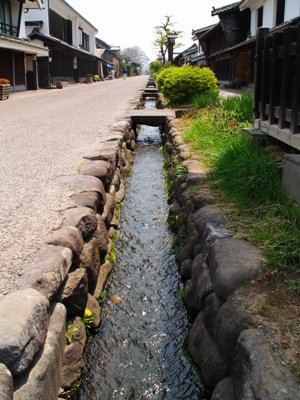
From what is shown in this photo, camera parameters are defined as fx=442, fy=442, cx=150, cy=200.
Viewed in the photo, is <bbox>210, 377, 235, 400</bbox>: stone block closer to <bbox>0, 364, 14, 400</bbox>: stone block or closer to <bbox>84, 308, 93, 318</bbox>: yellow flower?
<bbox>0, 364, 14, 400</bbox>: stone block

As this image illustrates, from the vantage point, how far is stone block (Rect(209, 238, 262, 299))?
305cm

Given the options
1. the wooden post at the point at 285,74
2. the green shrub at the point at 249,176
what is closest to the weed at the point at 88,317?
the green shrub at the point at 249,176

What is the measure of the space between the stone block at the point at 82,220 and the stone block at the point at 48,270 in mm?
619

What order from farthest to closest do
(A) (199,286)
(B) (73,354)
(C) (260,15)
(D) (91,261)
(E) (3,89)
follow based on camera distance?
(C) (260,15) → (E) (3,89) → (D) (91,261) → (A) (199,286) → (B) (73,354)

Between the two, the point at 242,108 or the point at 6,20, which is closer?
the point at 242,108

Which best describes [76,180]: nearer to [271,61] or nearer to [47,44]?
[271,61]

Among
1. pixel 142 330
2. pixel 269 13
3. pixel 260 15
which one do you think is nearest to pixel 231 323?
pixel 142 330

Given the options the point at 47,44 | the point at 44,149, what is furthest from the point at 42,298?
the point at 47,44

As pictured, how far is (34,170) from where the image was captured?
6539 millimetres

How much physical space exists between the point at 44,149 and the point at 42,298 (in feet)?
19.1

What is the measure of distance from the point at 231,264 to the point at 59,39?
39127 millimetres

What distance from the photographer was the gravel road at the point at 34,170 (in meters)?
3.74

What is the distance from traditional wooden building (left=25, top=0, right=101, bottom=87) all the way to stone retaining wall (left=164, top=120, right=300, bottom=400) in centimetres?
2844

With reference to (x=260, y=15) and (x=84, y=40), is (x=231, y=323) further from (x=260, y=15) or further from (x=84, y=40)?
(x=84, y=40)
